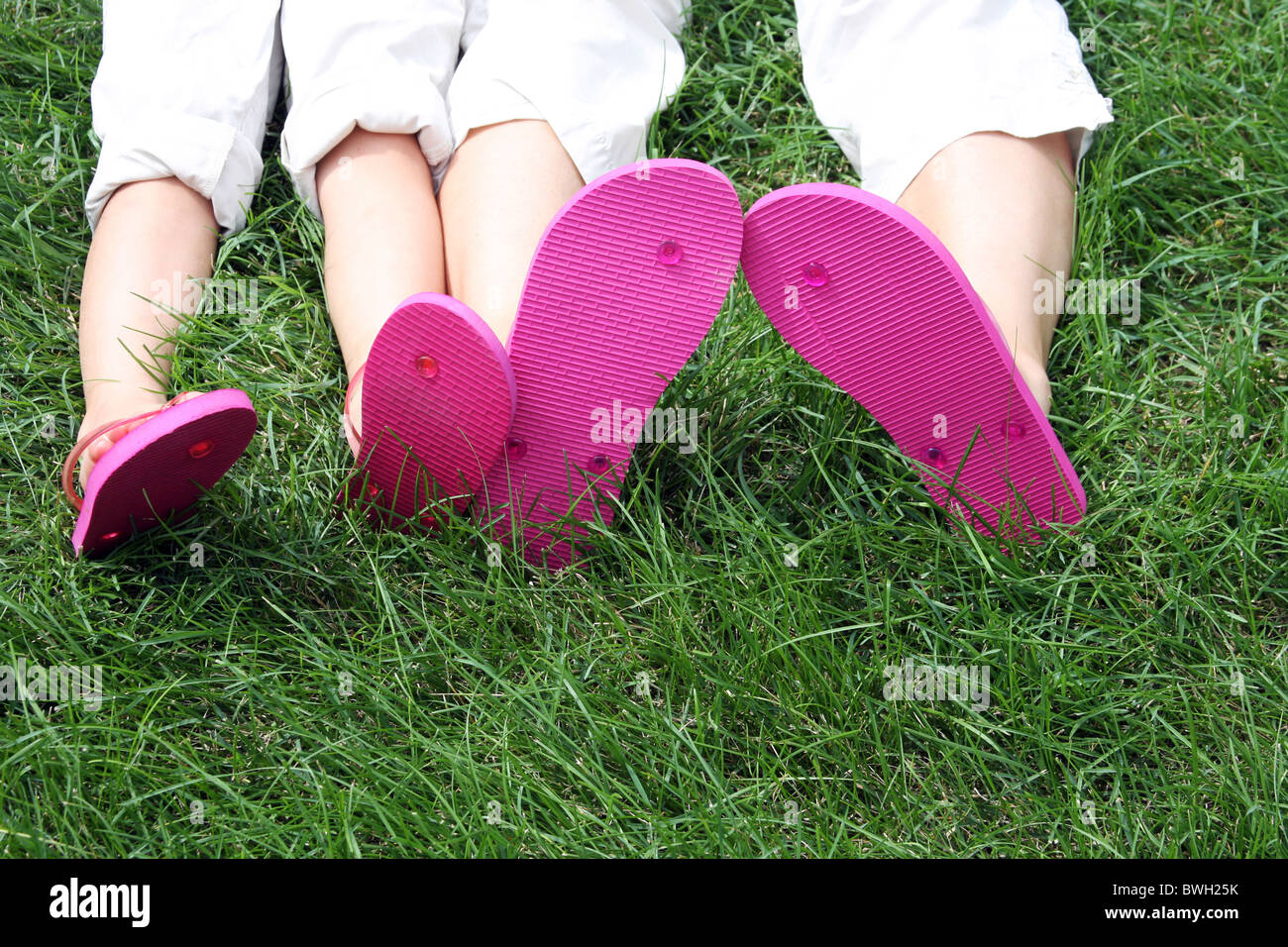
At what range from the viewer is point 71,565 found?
55.3 inches

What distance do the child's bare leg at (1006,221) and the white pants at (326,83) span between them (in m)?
0.45

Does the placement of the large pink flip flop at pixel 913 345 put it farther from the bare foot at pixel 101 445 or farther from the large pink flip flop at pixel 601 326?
the bare foot at pixel 101 445

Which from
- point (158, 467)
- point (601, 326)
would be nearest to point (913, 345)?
point (601, 326)

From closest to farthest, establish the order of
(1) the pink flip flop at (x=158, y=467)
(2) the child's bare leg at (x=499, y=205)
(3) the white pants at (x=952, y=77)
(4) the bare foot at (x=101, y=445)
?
(1) the pink flip flop at (x=158, y=467) → (4) the bare foot at (x=101, y=445) → (2) the child's bare leg at (x=499, y=205) → (3) the white pants at (x=952, y=77)

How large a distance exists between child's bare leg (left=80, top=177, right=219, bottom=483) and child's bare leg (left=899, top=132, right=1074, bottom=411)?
1011 millimetres

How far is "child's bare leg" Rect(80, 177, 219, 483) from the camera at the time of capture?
148 centimetres

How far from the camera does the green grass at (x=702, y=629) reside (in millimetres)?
1217

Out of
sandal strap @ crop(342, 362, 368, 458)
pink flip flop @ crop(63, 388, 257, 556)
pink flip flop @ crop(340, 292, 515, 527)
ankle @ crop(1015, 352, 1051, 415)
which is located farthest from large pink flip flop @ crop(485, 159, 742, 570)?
ankle @ crop(1015, 352, 1051, 415)

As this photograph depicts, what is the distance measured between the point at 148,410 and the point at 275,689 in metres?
0.40

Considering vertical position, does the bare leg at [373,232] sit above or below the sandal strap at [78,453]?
above

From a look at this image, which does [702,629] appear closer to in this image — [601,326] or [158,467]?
[601,326]

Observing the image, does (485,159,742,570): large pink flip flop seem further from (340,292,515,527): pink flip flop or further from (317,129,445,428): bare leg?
(317,129,445,428): bare leg

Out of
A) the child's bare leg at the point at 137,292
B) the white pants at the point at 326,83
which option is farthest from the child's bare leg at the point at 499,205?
the child's bare leg at the point at 137,292
